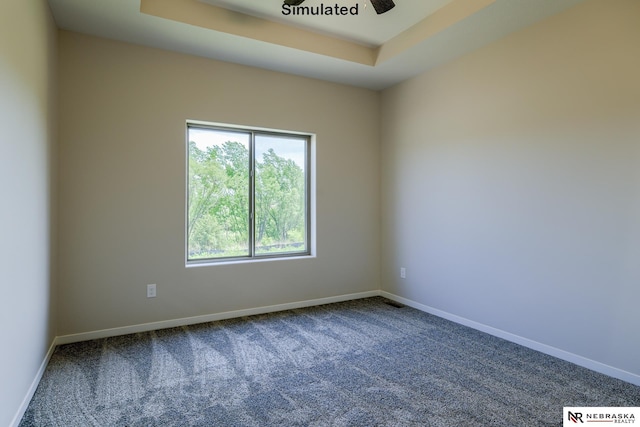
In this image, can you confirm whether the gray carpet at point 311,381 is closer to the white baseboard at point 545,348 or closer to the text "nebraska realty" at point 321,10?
the white baseboard at point 545,348

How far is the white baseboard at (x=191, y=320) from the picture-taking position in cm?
292

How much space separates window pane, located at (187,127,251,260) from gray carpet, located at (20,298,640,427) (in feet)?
2.83

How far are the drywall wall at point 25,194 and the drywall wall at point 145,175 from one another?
0.26 m

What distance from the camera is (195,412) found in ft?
6.32

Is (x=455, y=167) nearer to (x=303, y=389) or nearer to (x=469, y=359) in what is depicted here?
(x=469, y=359)

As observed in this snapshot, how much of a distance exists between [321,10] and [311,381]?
116 inches

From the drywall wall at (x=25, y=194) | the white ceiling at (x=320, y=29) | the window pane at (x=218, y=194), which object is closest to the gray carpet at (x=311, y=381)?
the drywall wall at (x=25, y=194)

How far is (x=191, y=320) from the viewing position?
131 inches

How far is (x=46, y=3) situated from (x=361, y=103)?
124 inches

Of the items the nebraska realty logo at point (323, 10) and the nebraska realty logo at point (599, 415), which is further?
the nebraska realty logo at point (323, 10)

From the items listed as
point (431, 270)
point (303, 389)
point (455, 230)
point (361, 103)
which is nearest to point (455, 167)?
point (455, 230)

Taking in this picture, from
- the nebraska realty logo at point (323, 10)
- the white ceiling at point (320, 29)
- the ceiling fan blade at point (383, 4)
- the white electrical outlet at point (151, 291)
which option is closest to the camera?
the ceiling fan blade at point (383, 4)

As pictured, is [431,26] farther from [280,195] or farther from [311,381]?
[311,381]

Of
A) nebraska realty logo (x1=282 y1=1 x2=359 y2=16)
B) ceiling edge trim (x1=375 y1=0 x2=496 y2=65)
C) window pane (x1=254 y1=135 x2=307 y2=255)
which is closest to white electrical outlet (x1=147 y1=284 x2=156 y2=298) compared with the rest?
window pane (x1=254 y1=135 x2=307 y2=255)
